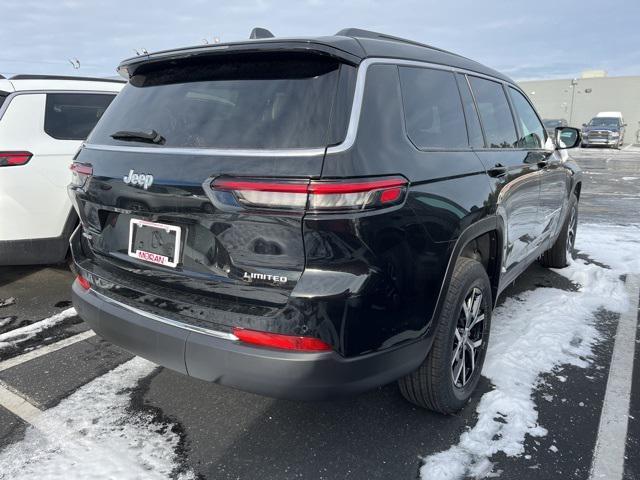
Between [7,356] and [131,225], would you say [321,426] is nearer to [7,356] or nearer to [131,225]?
[131,225]

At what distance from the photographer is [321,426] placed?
2627 millimetres

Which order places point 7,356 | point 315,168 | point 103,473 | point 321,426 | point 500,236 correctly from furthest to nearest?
point 7,356 < point 500,236 < point 321,426 < point 103,473 < point 315,168

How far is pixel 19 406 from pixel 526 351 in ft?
10.1

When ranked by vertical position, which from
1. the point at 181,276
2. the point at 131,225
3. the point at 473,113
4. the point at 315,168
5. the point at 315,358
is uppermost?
the point at 473,113

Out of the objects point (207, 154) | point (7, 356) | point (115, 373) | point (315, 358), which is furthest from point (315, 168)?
point (7, 356)

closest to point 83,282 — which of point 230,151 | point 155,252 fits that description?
point 155,252

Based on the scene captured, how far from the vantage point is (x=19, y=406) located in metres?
2.76

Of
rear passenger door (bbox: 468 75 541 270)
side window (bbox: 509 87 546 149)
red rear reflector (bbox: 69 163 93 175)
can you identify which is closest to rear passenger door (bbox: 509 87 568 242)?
side window (bbox: 509 87 546 149)

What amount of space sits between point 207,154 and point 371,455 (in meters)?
1.57

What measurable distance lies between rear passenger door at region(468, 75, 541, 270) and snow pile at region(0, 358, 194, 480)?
2225 mm

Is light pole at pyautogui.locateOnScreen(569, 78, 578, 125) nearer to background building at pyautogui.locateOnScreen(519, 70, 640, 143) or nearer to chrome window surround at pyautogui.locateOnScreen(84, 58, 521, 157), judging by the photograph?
background building at pyautogui.locateOnScreen(519, 70, 640, 143)

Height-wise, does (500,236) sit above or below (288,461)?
above

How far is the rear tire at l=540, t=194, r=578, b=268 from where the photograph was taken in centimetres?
519

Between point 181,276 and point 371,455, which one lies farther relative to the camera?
point 371,455
